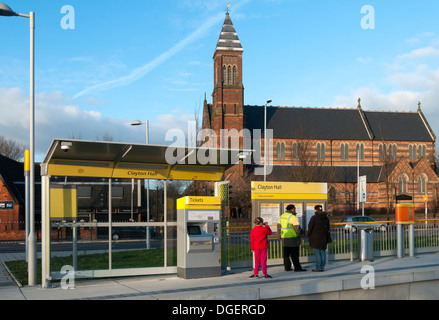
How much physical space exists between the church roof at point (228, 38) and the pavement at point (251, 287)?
60.3m

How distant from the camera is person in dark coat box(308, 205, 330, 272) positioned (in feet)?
46.4

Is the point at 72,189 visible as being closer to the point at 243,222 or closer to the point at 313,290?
the point at 313,290

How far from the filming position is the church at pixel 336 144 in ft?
234

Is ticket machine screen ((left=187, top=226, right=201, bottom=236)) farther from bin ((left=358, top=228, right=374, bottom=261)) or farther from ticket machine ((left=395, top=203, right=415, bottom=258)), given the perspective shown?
ticket machine ((left=395, top=203, right=415, bottom=258))

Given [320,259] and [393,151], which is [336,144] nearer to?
[393,151]

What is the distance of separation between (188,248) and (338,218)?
162 feet

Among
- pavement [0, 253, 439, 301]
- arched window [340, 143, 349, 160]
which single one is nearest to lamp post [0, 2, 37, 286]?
pavement [0, 253, 439, 301]

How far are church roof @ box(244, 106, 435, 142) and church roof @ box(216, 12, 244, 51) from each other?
10.3 m

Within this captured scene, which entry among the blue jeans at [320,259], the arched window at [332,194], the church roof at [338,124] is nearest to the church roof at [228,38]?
the church roof at [338,124]

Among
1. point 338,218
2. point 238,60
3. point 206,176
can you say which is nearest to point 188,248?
point 206,176

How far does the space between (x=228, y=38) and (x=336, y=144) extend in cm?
2348

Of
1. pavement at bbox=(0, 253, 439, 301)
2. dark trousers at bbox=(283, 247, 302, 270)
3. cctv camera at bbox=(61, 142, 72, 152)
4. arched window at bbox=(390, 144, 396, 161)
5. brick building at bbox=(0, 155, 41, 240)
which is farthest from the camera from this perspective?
arched window at bbox=(390, 144, 396, 161)
